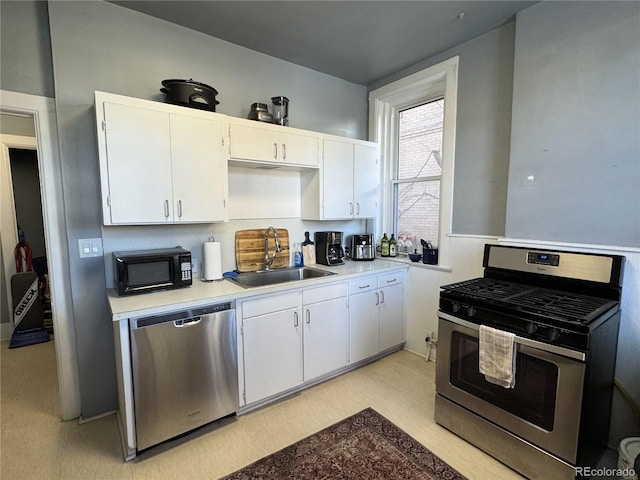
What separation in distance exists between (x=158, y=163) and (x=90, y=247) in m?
0.77

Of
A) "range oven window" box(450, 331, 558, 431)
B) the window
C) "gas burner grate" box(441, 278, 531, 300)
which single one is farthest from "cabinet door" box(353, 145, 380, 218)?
"range oven window" box(450, 331, 558, 431)

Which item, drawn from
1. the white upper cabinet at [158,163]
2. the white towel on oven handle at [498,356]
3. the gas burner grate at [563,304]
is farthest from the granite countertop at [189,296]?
the gas burner grate at [563,304]

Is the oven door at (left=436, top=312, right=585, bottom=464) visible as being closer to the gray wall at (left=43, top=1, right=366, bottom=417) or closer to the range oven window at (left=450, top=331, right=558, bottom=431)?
the range oven window at (left=450, top=331, right=558, bottom=431)

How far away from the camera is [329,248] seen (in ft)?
10.2

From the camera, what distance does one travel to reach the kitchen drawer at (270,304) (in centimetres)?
220

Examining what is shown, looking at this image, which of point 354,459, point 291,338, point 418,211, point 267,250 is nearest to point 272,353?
point 291,338

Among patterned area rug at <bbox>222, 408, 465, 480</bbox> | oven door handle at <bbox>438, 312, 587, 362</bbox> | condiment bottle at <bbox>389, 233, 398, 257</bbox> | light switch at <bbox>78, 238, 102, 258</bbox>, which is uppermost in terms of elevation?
light switch at <bbox>78, 238, 102, 258</bbox>

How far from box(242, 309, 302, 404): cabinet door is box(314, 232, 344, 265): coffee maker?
83 cm

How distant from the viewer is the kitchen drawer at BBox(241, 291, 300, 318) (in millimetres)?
2197

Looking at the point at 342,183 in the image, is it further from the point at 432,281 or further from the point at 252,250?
the point at 432,281

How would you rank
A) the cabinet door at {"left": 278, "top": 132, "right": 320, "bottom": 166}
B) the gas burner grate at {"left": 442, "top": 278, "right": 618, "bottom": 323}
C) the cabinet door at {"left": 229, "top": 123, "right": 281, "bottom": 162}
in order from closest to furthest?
the gas burner grate at {"left": 442, "top": 278, "right": 618, "bottom": 323}
the cabinet door at {"left": 229, "top": 123, "right": 281, "bottom": 162}
the cabinet door at {"left": 278, "top": 132, "right": 320, "bottom": 166}

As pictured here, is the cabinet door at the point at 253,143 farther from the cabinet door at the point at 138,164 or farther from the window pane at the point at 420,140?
the window pane at the point at 420,140

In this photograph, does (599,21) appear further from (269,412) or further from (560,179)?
(269,412)

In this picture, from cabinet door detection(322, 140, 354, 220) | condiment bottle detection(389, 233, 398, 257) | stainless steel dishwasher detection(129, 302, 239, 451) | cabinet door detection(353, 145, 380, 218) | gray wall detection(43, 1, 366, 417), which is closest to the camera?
stainless steel dishwasher detection(129, 302, 239, 451)
